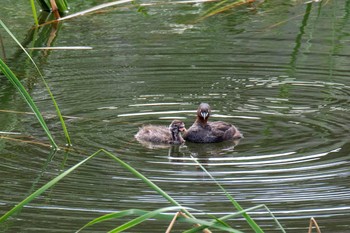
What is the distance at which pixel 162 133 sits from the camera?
9219 mm

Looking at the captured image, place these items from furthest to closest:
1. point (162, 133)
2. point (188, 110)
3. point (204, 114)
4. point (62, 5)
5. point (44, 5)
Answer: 1. point (44, 5)
2. point (62, 5)
3. point (188, 110)
4. point (204, 114)
5. point (162, 133)

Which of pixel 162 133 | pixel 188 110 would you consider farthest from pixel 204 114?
Answer: pixel 188 110

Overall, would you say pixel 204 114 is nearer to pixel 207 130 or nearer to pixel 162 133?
pixel 207 130

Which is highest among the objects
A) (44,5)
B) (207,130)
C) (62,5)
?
(207,130)

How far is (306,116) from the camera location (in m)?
9.67

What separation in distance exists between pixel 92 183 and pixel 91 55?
468 centimetres

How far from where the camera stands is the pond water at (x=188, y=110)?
7.22m

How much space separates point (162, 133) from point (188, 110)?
1018mm

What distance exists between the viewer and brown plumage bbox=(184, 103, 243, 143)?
9156 millimetres

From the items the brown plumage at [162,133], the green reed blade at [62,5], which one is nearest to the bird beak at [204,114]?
the brown plumage at [162,133]

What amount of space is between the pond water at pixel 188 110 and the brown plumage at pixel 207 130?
0.12 meters

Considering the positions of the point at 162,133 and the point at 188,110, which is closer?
the point at 162,133

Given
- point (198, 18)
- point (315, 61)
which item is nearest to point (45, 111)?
point (315, 61)

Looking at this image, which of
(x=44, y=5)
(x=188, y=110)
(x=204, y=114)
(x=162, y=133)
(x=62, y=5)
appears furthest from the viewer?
(x=44, y=5)
